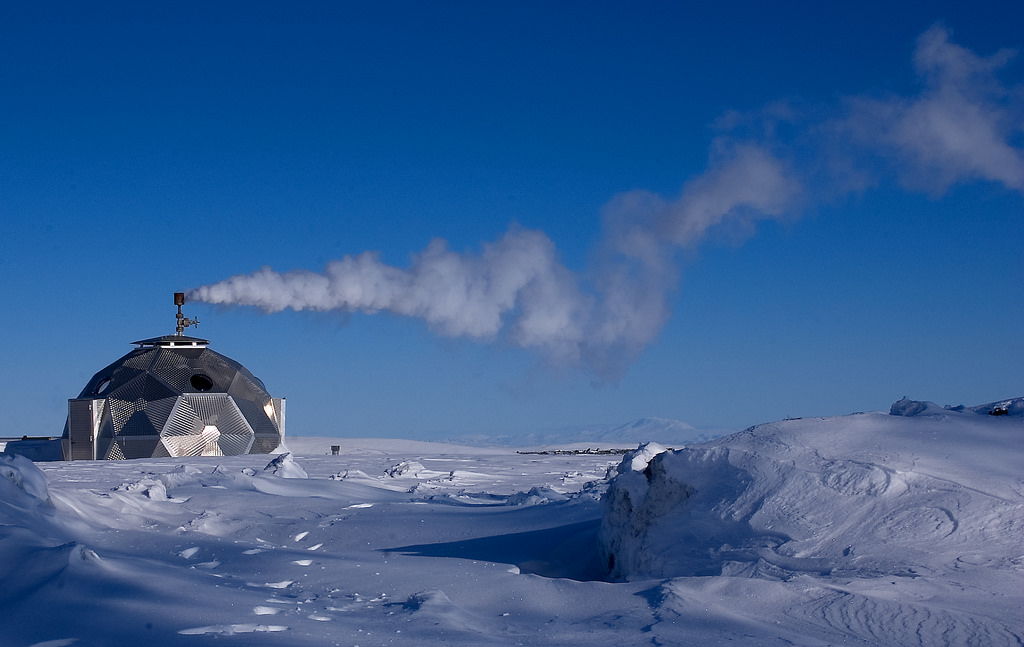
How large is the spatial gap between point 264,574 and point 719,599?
2.58 m

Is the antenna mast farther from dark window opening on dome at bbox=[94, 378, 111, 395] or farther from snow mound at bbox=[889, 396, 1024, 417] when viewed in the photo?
snow mound at bbox=[889, 396, 1024, 417]

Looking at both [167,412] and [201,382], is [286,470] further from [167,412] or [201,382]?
[201,382]

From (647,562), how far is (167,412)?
15692 millimetres

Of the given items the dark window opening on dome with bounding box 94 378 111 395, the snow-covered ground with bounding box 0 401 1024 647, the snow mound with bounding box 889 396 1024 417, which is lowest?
the snow-covered ground with bounding box 0 401 1024 647

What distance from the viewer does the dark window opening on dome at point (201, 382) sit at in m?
19.5

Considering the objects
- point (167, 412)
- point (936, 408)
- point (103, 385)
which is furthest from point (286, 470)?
point (103, 385)

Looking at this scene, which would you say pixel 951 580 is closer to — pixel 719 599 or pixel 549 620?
pixel 719 599

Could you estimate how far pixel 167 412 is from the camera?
1864cm

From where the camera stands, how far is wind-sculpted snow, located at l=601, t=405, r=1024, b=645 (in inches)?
151

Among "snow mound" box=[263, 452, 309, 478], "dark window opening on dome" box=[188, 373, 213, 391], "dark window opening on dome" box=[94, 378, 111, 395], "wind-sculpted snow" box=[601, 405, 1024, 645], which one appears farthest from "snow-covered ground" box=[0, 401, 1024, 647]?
"dark window opening on dome" box=[94, 378, 111, 395]

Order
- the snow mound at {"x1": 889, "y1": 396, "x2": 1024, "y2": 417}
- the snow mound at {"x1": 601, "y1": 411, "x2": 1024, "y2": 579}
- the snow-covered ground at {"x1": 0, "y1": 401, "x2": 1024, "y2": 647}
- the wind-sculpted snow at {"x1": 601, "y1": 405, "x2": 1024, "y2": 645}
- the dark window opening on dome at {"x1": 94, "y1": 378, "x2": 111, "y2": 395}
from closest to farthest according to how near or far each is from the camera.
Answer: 1. the snow-covered ground at {"x1": 0, "y1": 401, "x2": 1024, "y2": 647}
2. the wind-sculpted snow at {"x1": 601, "y1": 405, "x2": 1024, "y2": 645}
3. the snow mound at {"x1": 601, "y1": 411, "x2": 1024, "y2": 579}
4. the snow mound at {"x1": 889, "y1": 396, "x2": 1024, "y2": 417}
5. the dark window opening on dome at {"x1": 94, "y1": 378, "x2": 111, "y2": 395}

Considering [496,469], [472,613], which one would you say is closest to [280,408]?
[496,469]

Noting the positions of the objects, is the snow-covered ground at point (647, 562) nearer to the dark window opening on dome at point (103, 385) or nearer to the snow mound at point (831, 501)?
the snow mound at point (831, 501)

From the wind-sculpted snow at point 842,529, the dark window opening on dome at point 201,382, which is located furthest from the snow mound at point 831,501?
the dark window opening on dome at point 201,382
